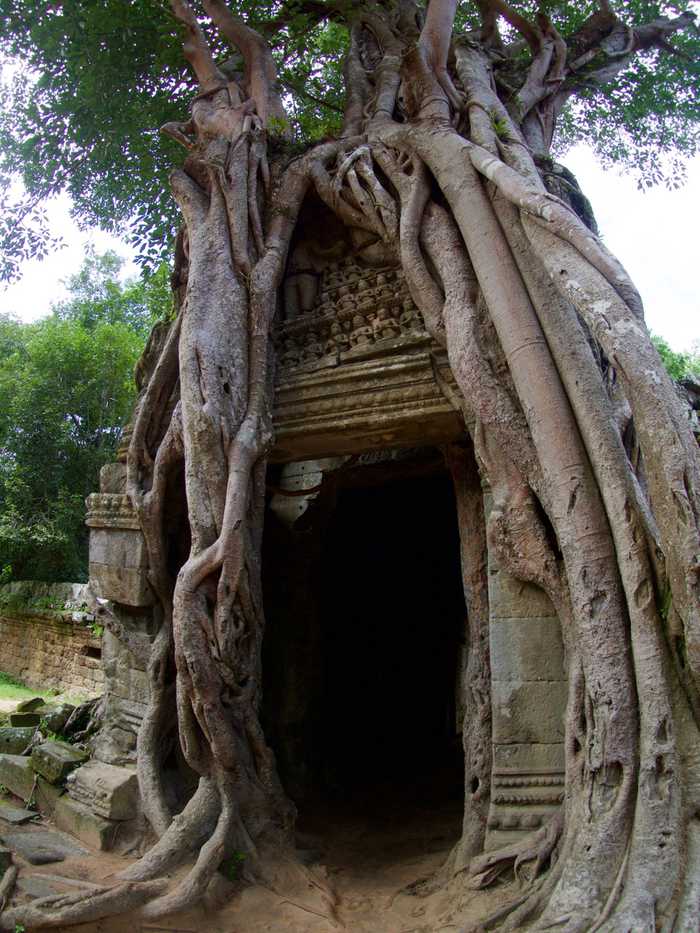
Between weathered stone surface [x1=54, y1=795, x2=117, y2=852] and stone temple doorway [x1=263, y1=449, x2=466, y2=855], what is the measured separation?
A: 3.98ft

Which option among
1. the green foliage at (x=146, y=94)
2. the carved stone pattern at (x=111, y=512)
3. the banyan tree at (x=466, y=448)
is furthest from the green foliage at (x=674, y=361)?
the carved stone pattern at (x=111, y=512)

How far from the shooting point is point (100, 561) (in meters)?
4.74

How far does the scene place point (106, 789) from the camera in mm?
4031

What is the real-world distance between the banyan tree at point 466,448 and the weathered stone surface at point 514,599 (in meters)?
0.13

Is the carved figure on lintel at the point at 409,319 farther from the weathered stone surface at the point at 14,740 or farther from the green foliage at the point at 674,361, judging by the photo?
the green foliage at the point at 674,361

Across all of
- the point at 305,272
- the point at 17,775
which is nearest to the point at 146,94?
the point at 305,272

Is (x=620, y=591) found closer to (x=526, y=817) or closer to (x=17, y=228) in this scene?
(x=526, y=817)

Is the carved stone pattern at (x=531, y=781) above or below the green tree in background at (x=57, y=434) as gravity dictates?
below

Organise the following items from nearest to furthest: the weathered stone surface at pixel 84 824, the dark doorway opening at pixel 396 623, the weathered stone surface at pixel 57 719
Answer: the weathered stone surface at pixel 84 824 → the weathered stone surface at pixel 57 719 → the dark doorway opening at pixel 396 623

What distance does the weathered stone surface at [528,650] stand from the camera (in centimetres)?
322

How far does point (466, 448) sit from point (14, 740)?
3.96 m

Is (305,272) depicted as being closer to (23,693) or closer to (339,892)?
(339,892)

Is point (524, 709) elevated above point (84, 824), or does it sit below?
above

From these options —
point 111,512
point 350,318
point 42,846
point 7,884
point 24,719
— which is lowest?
point 7,884
